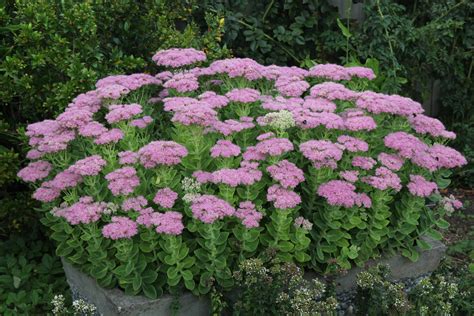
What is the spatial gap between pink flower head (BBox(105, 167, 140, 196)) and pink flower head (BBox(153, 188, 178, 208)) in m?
0.12

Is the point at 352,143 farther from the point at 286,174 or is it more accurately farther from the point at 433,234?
the point at 433,234

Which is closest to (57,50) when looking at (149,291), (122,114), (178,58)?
(178,58)

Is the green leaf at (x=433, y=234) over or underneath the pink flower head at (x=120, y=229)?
underneath

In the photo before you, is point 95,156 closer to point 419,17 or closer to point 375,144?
point 375,144

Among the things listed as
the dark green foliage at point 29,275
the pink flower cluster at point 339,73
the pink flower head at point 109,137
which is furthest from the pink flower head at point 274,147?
the dark green foliage at point 29,275

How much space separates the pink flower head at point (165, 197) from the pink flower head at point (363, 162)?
39.1 inches

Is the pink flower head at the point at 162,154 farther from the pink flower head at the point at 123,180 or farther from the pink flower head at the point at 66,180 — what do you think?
the pink flower head at the point at 66,180

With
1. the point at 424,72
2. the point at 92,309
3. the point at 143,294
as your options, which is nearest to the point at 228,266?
the point at 143,294

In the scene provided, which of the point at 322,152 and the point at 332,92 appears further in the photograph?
the point at 332,92

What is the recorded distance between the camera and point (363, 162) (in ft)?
10.6

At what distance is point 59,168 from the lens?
3408 millimetres

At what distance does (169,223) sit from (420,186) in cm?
140

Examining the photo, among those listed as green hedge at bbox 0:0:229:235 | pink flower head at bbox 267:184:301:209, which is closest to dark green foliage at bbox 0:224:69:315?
green hedge at bbox 0:0:229:235

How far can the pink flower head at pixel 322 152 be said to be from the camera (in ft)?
9.97
